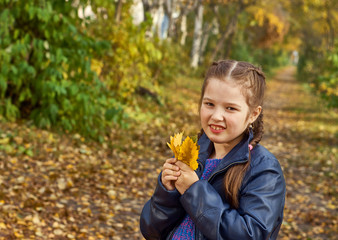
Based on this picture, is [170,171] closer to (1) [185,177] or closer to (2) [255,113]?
(1) [185,177]

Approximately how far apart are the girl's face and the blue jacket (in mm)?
76

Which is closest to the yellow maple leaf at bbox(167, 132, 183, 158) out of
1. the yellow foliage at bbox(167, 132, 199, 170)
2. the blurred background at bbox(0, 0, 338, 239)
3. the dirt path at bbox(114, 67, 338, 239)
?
the yellow foliage at bbox(167, 132, 199, 170)

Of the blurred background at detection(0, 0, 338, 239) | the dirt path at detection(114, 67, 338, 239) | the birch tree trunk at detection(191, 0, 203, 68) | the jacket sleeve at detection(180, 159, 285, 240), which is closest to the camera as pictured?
the jacket sleeve at detection(180, 159, 285, 240)

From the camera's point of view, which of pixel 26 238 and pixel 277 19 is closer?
pixel 26 238

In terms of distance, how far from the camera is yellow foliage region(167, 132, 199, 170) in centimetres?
150

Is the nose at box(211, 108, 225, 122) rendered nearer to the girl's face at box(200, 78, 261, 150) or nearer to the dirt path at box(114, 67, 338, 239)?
the girl's face at box(200, 78, 261, 150)

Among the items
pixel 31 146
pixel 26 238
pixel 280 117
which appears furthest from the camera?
pixel 280 117

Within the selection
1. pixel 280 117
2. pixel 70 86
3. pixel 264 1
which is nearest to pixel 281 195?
pixel 70 86

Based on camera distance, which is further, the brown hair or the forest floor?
the forest floor

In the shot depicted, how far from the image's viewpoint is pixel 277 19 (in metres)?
26.4

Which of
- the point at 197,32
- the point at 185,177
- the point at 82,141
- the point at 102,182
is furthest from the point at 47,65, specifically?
the point at 197,32

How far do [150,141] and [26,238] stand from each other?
167 inches

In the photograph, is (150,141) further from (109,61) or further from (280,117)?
(280,117)

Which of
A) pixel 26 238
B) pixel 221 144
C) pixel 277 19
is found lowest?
pixel 26 238
